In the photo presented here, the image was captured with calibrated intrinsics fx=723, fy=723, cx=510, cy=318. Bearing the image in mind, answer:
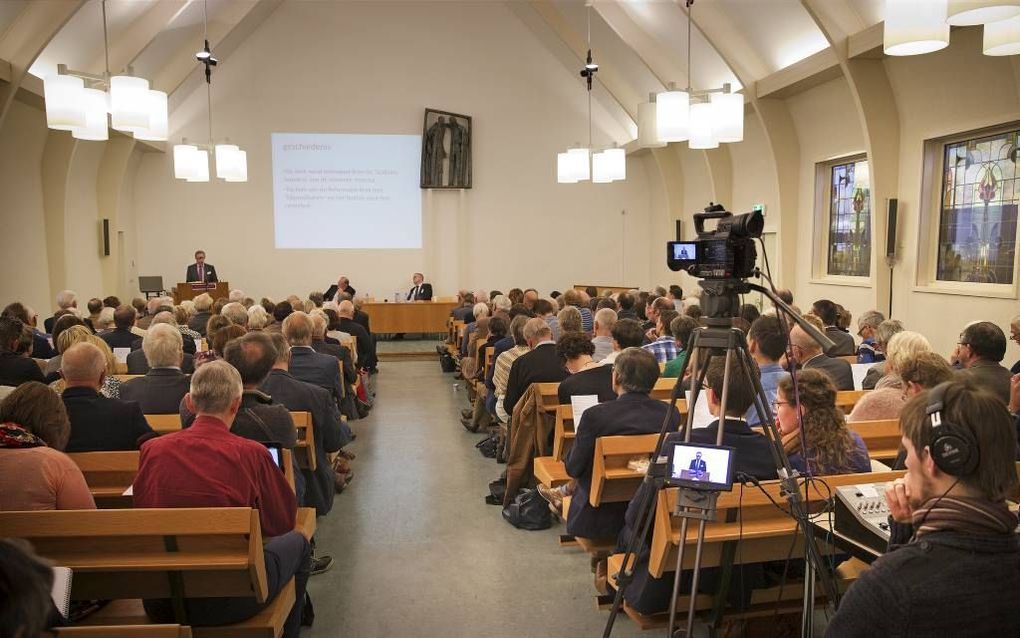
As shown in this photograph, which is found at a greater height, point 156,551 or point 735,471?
point 735,471

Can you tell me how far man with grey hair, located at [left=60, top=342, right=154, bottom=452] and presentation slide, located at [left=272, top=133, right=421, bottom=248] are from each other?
10804 mm

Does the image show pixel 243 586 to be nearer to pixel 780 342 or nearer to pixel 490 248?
pixel 780 342

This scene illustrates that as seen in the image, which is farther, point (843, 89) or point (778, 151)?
point (778, 151)

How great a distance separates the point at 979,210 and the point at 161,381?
706 cm

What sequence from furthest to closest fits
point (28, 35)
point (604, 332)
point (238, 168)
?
point (238, 168)
point (28, 35)
point (604, 332)

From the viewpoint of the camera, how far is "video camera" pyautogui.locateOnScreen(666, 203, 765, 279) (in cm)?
214

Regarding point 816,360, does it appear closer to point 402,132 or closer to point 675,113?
point 675,113

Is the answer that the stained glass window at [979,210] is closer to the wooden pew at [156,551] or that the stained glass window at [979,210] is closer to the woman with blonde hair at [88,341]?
the wooden pew at [156,551]

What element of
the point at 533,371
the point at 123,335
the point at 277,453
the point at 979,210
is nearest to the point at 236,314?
the point at 123,335

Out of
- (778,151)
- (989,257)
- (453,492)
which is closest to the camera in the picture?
(453,492)

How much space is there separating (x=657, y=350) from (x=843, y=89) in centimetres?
529

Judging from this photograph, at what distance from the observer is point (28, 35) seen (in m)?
7.38

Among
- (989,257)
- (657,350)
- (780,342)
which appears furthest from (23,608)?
(989,257)

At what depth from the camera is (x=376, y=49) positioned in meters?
13.7
